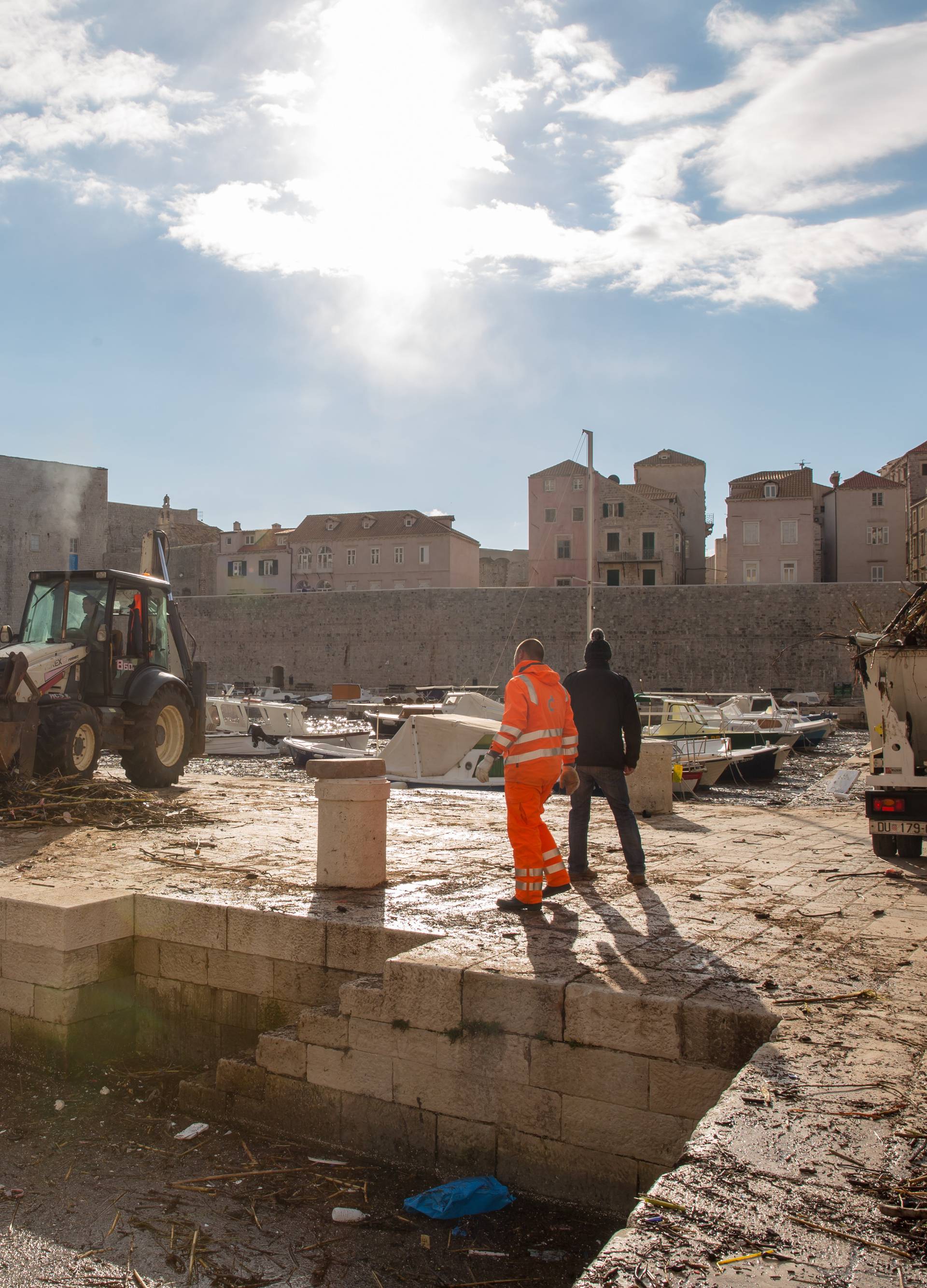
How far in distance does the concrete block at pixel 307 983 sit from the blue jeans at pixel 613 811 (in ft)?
5.87

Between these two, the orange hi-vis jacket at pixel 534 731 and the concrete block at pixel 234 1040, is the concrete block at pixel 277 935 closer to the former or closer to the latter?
the concrete block at pixel 234 1040

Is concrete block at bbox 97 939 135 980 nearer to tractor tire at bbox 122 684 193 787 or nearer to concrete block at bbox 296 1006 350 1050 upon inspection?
concrete block at bbox 296 1006 350 1050

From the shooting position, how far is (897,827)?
784 centimetres

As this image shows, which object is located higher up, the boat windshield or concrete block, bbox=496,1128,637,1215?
the boat windshield

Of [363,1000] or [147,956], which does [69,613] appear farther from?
[363,1000]

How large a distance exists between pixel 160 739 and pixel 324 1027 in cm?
779

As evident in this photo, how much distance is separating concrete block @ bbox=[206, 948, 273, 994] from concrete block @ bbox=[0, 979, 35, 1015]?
1.06 m

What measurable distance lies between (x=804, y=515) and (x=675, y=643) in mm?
11148

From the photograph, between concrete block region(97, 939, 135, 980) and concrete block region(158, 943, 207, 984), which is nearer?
concrete block region(158, 943, 207, 984)

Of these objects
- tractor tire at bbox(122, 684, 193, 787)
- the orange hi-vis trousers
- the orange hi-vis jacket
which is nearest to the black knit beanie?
the orange hi-vis jacket

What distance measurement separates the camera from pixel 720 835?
8.66m

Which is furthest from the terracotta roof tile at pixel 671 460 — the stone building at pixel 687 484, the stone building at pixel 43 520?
the stone building at pixel 43 520

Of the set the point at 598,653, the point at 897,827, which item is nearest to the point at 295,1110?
the point at 598,653

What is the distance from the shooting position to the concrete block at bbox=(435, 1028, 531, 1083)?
3.96 meters
